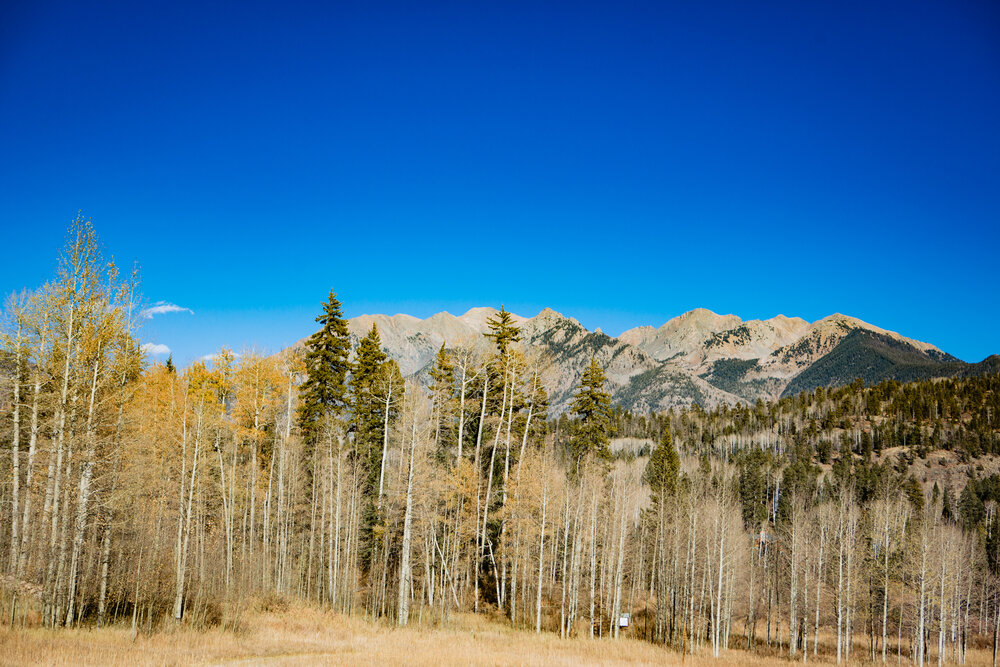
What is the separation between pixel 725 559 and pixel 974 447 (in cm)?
12801

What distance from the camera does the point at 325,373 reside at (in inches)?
1414

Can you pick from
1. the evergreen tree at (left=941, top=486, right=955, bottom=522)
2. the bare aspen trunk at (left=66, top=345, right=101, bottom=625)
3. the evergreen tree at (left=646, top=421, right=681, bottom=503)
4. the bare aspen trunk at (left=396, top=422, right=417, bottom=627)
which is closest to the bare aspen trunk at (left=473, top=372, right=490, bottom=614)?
the bare aspen trunk at (left=396, top=422, right=417, bottom=627)

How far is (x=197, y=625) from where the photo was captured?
22.3 meters

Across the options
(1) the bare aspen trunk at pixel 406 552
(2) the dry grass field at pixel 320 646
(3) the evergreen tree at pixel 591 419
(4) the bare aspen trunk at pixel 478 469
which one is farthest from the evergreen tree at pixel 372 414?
(3) the evergreen tree at pixel 591 419

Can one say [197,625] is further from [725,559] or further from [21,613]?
[725,559]

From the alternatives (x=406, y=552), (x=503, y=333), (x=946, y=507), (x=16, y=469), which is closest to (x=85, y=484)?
(x=16, y=469)

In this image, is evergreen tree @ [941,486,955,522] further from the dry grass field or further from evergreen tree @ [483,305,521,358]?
evergreen tree @ [483,305,521,358]

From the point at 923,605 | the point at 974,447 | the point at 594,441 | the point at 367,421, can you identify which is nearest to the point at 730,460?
the point at 974,447

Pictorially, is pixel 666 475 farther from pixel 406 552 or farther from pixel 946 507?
pixel 946 507

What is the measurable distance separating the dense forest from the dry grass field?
4.44 feet

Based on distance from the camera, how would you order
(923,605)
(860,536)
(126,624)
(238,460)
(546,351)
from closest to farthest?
(126,624), (238,460), (546,351), (923,605), (860,536)

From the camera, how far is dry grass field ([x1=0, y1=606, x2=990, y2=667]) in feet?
50.3

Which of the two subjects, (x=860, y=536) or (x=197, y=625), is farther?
(x=860, y=536)

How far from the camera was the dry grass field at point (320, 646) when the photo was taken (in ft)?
50.3
